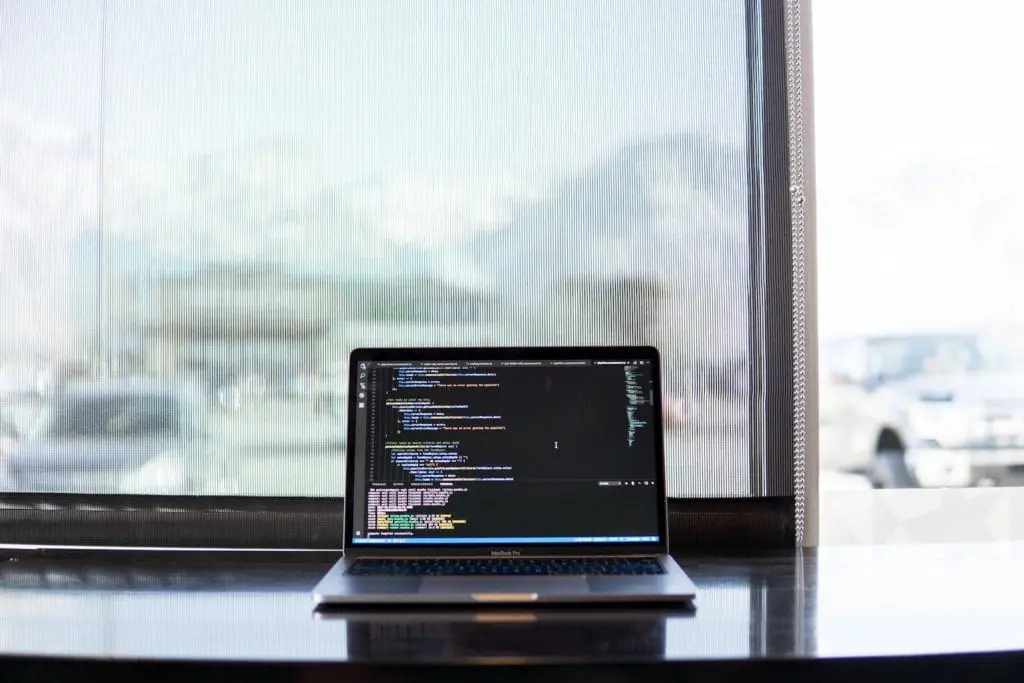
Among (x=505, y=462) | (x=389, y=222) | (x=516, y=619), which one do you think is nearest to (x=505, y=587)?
(x=516, y=619)

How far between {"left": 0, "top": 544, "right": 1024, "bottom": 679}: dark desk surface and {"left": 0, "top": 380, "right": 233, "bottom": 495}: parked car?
15cm

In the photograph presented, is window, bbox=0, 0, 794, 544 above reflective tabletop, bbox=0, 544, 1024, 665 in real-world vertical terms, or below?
above

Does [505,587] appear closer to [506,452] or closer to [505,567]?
[505,567]

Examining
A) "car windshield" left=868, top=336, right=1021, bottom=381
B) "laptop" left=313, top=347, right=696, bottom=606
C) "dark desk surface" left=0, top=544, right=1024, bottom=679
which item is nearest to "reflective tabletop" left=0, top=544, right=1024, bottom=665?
"dark desk surface" left=0, top=544, right=1024, bottom=679

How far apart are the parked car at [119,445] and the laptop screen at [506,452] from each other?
34 cm

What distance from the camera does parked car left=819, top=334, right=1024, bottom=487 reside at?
1494 millimetres

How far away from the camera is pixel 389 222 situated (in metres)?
1.42

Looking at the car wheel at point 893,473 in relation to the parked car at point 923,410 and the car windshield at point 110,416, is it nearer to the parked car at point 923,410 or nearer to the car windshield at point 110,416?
the parked car at point 923,410

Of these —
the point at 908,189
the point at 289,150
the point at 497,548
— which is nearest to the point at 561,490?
the point at 497,548

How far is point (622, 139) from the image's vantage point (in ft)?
4.68

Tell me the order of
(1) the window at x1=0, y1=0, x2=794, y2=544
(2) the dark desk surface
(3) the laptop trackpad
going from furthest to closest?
(1) the window at x1=0, y1=0, x2=794, y2=544 → (3) the laptop trackpad → (2) the dark desk surface

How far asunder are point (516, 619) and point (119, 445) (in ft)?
2.58

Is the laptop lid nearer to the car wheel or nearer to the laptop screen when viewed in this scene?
the laptop screen

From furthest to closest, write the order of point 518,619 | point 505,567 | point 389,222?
point 389,222 → point 505,567 → point 518,619
